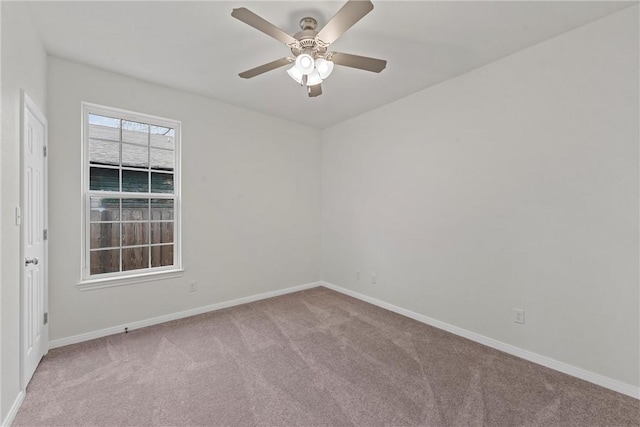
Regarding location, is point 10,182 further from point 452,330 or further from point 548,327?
point 548,327

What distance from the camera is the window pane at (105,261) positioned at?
9.54 ft

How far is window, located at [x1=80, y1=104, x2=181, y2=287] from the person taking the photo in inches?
114

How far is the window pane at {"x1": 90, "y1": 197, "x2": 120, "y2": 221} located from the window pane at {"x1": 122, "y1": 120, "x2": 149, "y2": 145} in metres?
0.70

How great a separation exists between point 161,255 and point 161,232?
0.91 ft

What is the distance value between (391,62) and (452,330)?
2830 mm

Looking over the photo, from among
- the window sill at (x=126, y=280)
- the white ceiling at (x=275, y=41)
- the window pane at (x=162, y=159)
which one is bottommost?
the window sill at (x=126, y=280)

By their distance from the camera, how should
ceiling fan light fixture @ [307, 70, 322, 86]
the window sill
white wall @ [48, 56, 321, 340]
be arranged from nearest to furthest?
ceiling fan light fixture @ [307, 70, 322, 86] < white wall @ [48, 56, 321, 340] < the window sill

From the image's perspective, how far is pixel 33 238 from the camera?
2.20 meters

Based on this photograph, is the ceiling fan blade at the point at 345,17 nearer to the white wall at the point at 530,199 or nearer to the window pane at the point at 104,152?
the white wall at the point at 530,199

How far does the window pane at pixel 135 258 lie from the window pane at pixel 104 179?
698mm

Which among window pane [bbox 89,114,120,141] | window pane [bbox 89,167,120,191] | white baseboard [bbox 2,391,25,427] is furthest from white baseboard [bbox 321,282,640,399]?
window pane [bbox 89,114,120,141]

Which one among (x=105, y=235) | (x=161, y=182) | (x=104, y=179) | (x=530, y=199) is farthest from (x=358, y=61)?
(x=105, y=235)

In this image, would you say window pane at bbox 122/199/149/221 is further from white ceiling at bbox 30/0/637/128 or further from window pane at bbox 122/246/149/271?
white ceiling at bbox 30/0/637/128

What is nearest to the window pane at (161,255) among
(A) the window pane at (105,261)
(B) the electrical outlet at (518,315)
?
(A) the window pane at (105,261)
